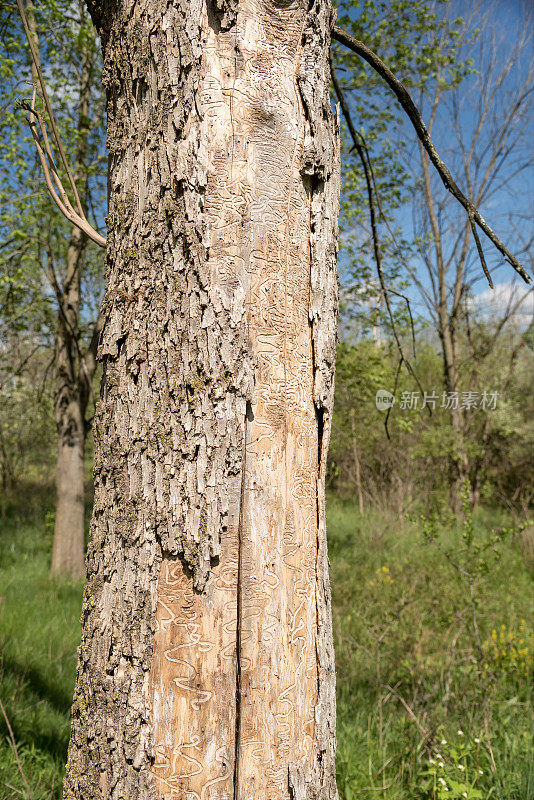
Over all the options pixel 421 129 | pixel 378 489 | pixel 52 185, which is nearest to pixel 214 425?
pixel 52 185

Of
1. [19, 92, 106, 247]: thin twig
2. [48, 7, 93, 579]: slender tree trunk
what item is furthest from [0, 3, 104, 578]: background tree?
[19, 92, 106, 247]: thin twig

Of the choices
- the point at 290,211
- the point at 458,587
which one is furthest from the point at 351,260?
the point at 290,211

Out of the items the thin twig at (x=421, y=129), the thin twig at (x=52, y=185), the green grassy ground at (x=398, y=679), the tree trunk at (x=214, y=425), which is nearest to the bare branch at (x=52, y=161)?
the thin twig at (x=52, y=185)

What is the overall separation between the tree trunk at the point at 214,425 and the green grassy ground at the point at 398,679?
145cm

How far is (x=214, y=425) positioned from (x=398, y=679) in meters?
3.52

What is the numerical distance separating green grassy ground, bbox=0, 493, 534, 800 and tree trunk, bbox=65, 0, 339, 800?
56.9 inches

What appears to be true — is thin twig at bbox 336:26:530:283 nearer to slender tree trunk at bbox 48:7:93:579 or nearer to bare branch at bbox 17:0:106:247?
bare branch at bbox 17:0:106:247

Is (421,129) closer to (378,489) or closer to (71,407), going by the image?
(71,407)

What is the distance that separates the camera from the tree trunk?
1071 mm

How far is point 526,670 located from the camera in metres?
4.16

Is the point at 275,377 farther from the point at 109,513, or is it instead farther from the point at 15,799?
the point at 15,799

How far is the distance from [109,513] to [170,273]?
0.51 m

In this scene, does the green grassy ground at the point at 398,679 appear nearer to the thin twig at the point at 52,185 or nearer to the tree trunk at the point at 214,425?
the tree trunk at the point at 214,425

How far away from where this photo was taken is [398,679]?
12.8ft
